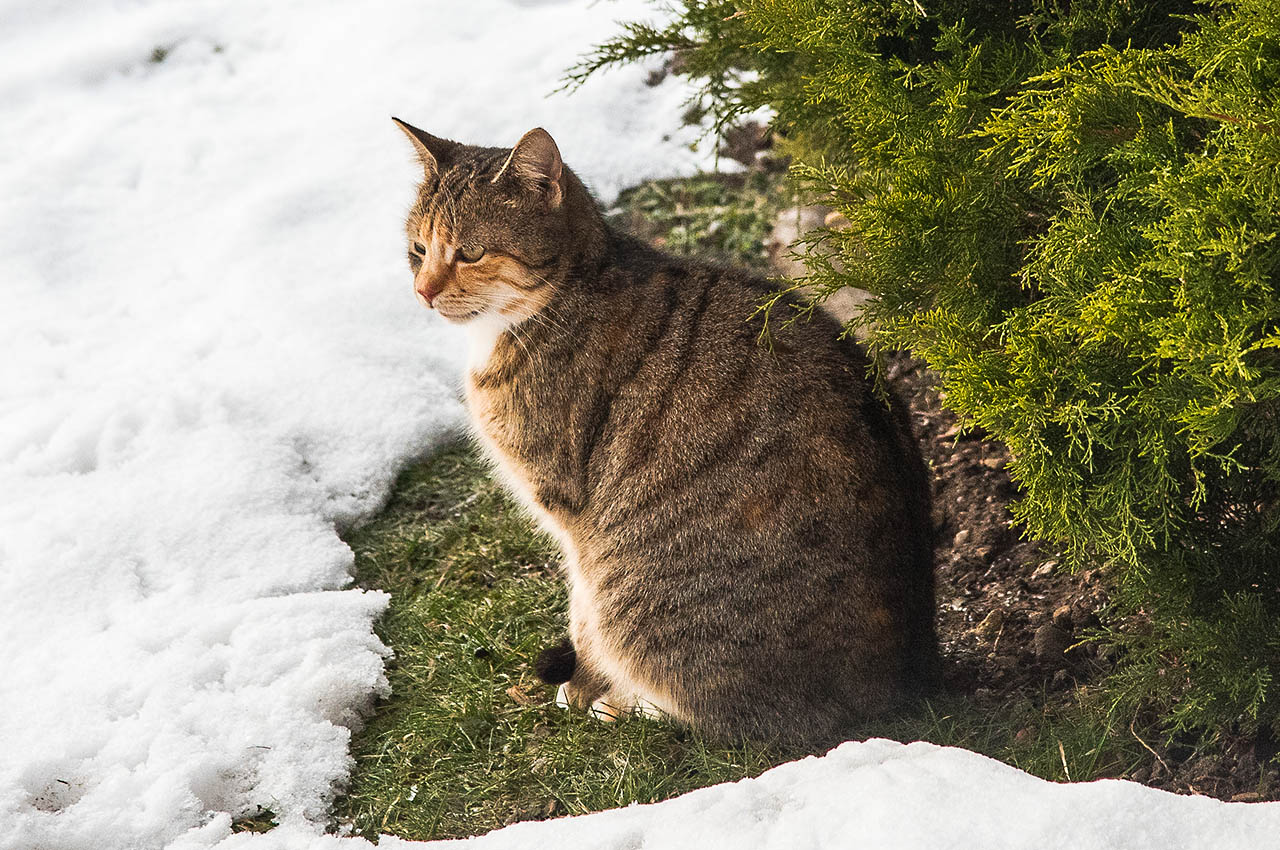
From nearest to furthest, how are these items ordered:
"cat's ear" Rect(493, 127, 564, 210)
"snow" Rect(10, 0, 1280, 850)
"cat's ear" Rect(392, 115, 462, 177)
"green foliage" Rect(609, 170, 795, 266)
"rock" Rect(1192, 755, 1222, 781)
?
1. "snow" Rect(10, 0, 1280, 850)
2. "rock" Rect(1192, 755, 1222, 781)
3. "cat's ear" Rect(493, 127, 564, 210)
4. "cat's ear" Rect(392, 115, 462, 177)
5. "green foliage" Rect(609, 170, 795, 266)

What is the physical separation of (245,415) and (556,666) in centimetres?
204

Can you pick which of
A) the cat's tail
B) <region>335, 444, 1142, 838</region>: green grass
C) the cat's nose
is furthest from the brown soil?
the cat's nose

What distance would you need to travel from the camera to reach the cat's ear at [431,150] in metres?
3.58

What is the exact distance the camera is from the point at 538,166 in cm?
337

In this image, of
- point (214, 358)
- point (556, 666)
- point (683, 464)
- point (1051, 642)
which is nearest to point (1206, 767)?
point (1051, 642)

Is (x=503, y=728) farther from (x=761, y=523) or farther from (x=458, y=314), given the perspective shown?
(x=458, y=314)

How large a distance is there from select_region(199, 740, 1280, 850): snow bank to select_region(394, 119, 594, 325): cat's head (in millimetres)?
1557

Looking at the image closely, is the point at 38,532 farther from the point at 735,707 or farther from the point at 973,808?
the point at 973,808

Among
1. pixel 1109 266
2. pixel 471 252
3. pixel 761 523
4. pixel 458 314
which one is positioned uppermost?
pixel 1109 266

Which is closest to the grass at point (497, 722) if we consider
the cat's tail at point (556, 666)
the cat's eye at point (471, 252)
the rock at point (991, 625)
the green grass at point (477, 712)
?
the green grass at point (477, 712)

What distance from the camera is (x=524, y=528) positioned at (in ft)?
14.4

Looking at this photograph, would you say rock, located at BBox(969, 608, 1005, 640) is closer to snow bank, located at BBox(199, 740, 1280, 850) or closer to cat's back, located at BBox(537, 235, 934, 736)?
cat's back, located at BBox(537, 235, 934, 736)

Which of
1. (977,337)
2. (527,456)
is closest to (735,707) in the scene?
(527,456)

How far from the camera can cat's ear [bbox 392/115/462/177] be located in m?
3.58
